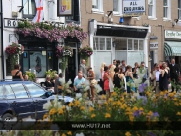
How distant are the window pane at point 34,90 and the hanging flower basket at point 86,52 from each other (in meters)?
11.0

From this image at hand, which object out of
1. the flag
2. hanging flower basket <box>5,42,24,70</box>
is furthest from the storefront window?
hanging flower basket <box>5,42,24,70</box>

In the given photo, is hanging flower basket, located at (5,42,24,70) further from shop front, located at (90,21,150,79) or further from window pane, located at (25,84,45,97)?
window pane, located at (25,84,45,97)

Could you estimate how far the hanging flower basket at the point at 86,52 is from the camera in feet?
80.5

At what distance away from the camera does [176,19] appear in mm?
33781

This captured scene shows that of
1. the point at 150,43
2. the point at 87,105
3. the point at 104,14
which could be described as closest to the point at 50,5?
the point at 104,14

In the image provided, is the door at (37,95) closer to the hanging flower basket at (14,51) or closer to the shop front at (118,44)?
the hanging flower basket at (14,51)

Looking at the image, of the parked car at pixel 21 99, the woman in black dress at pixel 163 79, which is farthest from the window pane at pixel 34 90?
the woman in black dress at pixel 163 79

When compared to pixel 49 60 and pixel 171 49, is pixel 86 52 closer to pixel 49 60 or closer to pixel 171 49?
pixel 49 60

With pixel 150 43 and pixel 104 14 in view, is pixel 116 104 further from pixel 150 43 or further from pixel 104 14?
pixel 150 43

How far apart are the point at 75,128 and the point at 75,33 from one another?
18040 mm

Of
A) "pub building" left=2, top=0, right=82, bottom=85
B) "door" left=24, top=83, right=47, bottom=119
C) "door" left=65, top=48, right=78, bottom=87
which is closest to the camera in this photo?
"door" left=24, top=83, right=47, bottom=119

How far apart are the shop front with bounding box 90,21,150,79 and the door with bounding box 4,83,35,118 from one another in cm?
1284

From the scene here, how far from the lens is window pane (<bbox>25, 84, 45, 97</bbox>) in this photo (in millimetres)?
13330

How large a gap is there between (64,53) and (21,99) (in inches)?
415
